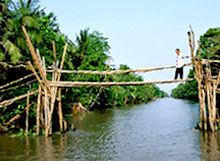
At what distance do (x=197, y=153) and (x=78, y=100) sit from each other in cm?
1634

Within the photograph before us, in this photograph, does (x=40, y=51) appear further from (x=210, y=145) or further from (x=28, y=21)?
(x=210, y=145)

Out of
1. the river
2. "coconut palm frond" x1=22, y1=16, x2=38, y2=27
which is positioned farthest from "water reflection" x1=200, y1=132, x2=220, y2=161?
"coconut palm frond" x1=22, y1=16, x2=38, y2=27

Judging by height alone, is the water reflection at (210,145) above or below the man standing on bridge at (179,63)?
below

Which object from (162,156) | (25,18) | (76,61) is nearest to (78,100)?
(76,61)

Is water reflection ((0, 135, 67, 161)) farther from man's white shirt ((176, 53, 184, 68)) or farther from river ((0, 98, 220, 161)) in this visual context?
man's white shirt ((176, 53, 184, 68))

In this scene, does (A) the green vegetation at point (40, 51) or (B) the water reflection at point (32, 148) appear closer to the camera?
(B) the water reflection at point (32, 148)

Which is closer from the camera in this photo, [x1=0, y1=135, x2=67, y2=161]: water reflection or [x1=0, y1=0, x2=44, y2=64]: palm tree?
[x1=0, y1=135, x2=67, y2=161]: water reflection

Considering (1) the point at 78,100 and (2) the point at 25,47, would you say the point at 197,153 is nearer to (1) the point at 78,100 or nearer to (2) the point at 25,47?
(2) the point at 25,47

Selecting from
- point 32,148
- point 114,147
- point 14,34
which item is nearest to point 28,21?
point 14,34

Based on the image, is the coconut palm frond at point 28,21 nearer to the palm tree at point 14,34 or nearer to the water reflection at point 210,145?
the palm tree at point 14,34

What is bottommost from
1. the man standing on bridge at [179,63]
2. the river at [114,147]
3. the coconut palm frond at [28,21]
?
the river at [114,147]

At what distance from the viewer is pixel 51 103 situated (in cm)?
1155

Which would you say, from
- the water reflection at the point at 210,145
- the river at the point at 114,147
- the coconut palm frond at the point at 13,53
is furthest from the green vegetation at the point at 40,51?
the water reflection at the point at 210,145

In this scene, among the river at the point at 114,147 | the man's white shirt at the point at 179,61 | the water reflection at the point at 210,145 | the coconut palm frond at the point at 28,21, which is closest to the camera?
the water reflection at the point at 210,145
